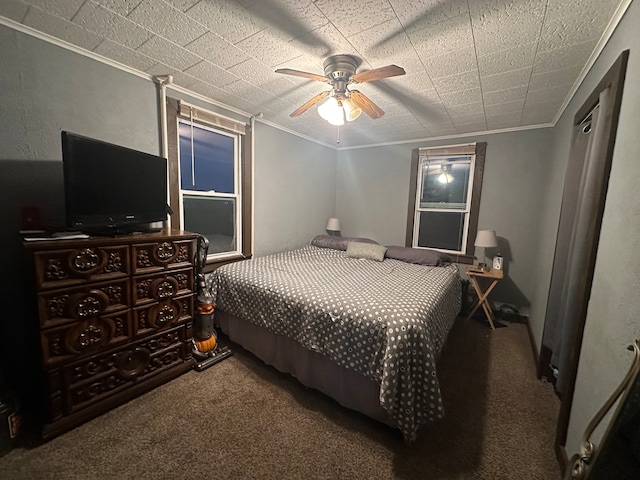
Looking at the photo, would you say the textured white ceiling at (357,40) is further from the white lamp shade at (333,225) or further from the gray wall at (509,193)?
the white lamp shade at (333,225)

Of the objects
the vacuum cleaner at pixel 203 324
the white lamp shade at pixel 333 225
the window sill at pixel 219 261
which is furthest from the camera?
the white lamp shade at pixel 333 225

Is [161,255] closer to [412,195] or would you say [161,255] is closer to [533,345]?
[412,195]

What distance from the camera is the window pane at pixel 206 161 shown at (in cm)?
261

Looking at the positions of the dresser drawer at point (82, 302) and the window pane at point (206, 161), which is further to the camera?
the window pane at point (206, 161)

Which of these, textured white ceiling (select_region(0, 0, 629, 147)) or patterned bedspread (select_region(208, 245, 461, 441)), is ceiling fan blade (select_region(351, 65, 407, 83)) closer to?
textured white ceiling (select_region(0, 0, 629, 147))

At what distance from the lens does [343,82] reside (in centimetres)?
188

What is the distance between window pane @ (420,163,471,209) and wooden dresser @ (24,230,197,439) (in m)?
3.18

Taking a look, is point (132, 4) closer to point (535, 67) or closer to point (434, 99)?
point (434, 99)

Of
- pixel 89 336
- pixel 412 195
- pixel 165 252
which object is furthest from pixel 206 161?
pixel 412 195

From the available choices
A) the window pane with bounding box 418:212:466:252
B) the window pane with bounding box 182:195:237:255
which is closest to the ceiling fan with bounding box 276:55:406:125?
the window pane with bounding box 182:195:237:255

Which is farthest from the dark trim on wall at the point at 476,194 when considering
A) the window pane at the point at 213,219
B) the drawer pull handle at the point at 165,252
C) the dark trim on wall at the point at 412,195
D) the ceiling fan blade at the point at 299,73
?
the drawer pull handle at the point at 165,252

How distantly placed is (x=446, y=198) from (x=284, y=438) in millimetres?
3429

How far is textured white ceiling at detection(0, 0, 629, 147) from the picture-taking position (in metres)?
1.38

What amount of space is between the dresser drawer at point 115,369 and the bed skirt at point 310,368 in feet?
1.53
